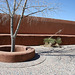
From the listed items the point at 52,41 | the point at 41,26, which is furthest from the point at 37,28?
the point at 52,41

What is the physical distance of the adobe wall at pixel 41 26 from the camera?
8.42 meters

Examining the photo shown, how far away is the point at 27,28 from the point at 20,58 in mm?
5275

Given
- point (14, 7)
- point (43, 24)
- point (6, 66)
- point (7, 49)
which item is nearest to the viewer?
point (6, 66)

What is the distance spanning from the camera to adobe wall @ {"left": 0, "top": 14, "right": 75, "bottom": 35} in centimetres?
842

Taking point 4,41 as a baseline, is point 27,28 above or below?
above

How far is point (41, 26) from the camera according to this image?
10.1m

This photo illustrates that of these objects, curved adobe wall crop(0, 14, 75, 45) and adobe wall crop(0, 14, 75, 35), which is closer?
curved adobe wall crop(0, 14, 75, 45)

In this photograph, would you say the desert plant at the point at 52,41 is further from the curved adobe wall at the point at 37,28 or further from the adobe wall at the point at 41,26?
the adobe wall at the point at 41,26

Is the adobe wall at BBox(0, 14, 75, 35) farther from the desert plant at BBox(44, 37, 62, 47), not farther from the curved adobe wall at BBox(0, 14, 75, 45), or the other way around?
the desert plant at BBox(44, 37, 62, 47)

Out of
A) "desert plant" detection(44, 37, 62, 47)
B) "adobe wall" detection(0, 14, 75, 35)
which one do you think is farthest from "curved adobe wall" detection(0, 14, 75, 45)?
"desert plant" detection(44, 37, 62, 47)

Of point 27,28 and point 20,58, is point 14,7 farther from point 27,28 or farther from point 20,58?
point 27,28

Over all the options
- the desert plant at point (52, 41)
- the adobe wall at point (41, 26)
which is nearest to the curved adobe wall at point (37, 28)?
the adobe wall at point (41, 26)

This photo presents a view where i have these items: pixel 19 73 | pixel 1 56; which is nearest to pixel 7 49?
pixel 1 56

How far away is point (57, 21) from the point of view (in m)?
11.3
